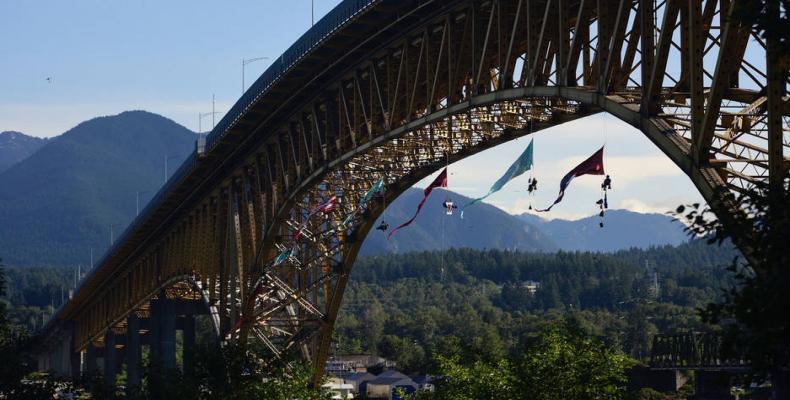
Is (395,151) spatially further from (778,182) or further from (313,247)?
(778,182)

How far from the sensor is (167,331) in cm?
10788

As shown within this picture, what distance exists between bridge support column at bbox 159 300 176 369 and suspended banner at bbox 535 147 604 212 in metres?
73.9

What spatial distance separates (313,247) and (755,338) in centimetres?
4943

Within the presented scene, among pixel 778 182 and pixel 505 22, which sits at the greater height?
pixel 505 22

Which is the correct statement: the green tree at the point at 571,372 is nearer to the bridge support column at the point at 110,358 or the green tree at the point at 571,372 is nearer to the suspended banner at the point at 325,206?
the suspended banner at the point at 325,206

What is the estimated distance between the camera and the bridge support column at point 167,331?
352 feet

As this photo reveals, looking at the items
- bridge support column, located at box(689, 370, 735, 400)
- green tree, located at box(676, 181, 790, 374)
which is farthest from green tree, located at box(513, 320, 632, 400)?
bridge support column, located at box(689, 370, 735, 400)

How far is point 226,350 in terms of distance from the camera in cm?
5869

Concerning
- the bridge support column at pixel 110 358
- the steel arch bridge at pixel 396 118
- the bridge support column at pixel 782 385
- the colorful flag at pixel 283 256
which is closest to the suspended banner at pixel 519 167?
the steel arch bridge at pixel 396 118

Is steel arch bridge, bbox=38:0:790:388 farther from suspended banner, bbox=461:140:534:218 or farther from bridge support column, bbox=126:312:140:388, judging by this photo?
bridge support column, bbox=126:312:140:388

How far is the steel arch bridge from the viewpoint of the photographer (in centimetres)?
2941

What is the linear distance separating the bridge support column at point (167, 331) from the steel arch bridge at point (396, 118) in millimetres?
6660

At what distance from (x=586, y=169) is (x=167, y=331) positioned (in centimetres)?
7620

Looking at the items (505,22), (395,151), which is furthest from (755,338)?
(395,151)
